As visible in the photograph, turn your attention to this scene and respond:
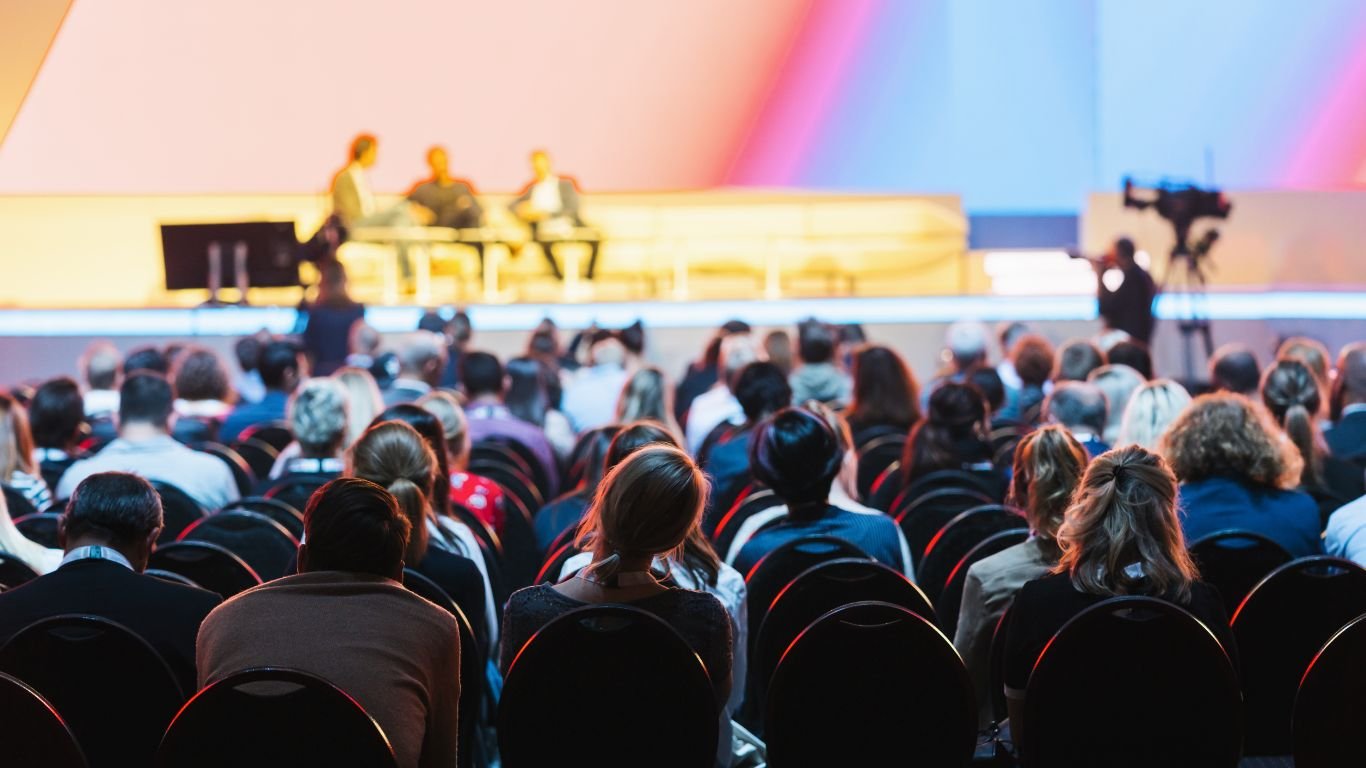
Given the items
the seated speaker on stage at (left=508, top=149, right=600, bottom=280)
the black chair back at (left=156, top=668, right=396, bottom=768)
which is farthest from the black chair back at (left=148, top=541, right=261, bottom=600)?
the seated speaker on stage at (left=508, top=149, right=600, bottom=280)

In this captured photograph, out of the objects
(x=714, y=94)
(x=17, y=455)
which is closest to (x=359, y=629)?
(x=17, y=455)

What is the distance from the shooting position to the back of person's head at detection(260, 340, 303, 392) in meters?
6.60

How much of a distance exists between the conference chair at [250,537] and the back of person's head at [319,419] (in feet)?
3.02

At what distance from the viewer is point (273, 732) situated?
2.26 meters

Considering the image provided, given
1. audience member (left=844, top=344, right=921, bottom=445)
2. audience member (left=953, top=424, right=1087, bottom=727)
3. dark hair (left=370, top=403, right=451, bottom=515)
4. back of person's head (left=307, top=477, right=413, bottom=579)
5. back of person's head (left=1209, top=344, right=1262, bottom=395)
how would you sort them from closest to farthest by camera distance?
back of person's head (left=307, top=477, right=413, bottom=579), audience member (left=953, top=424, right=1087, bottom=727), dark hair (left=370, top=403, right=451, bottom=515), audience member (left=844, top=344, right=921, bottom=445), back of person's head (left=1209, top=344, right=1262, bottom=395)

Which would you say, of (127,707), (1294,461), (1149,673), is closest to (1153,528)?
(1149,673)

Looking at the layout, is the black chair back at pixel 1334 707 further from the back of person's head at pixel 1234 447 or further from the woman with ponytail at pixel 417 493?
the woman with ponytail at pixel 417 493

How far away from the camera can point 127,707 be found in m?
2.64

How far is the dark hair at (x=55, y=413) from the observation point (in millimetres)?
5215

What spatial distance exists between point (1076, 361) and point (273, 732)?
4975mm

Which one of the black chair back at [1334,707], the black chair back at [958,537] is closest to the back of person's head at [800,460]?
the black chair back at [958,537]

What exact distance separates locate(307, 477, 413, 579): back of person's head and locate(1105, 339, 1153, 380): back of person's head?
4844mm

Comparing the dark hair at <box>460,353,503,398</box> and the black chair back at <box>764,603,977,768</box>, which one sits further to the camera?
the dark hair at <box>460,353,503,398</box>

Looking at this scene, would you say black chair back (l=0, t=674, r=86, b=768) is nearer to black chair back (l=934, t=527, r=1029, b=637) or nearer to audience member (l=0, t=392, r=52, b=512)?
black chair back (l=934, t=527, r=1029, b=637)
